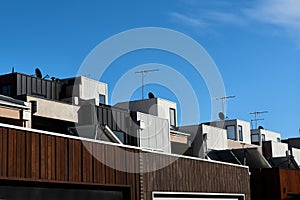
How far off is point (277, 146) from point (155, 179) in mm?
49418

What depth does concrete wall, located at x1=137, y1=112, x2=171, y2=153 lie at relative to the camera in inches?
1355

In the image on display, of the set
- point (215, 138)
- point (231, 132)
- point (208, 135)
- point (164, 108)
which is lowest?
point (215, 138)

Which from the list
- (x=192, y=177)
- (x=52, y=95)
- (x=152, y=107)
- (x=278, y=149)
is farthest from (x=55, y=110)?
(x=278, y=149)

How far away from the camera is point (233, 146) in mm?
63906

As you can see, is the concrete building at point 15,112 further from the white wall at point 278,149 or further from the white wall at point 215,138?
the white wall at point 278,149

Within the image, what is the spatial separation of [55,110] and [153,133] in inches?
271

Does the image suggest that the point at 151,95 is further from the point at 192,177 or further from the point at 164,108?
the point at 192,177

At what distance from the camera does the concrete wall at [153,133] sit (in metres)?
34.4

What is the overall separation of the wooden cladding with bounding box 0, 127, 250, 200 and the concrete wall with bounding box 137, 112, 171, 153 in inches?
335

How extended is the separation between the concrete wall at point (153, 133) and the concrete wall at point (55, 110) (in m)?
3.72

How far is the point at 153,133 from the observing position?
3575 cm

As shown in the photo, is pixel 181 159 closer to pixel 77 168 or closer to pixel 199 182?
pixel 199 182

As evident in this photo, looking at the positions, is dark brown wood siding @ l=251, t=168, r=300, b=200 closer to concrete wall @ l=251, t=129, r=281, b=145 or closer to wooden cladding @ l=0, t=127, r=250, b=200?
wooden cladding @ l=0, t=127, r=250, b=200

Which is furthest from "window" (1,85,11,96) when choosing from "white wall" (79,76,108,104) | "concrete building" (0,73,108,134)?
"white wall" (79,76,108,104)
